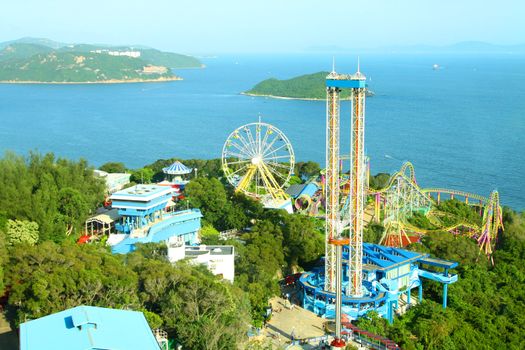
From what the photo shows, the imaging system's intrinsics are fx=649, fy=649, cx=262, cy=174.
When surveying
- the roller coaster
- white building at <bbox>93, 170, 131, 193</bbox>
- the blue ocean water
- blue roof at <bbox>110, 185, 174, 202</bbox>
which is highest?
blue roof at <bbox>110, 185, 174, 202</bbox>

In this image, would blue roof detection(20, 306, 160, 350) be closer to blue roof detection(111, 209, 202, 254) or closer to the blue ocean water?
blue roof detection(111, 209, 202, 254)

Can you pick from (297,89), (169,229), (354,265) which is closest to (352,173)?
(354,265)

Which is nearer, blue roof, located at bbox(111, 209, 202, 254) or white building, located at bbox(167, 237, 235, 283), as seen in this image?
white building, located at bbox(167, 237, 235, 283)

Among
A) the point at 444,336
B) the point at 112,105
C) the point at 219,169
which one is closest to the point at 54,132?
the point at 112,105

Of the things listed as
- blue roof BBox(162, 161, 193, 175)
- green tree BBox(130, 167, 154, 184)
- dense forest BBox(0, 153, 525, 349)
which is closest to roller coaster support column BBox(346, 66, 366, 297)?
dense forest BBox(0, 153, 525, 349)

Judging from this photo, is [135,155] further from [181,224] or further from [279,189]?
[181,224]

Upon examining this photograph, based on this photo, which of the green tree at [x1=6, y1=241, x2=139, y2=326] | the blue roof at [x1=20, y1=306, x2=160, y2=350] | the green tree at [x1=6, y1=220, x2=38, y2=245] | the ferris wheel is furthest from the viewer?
the ferris wheel
